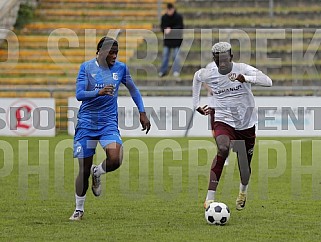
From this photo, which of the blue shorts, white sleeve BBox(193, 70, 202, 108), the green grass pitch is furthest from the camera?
white sleeve BBox(193, 70, 202, 108)

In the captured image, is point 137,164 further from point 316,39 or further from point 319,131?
point 316,39

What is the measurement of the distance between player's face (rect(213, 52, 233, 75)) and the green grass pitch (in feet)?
5.97

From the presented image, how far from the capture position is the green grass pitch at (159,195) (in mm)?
10016

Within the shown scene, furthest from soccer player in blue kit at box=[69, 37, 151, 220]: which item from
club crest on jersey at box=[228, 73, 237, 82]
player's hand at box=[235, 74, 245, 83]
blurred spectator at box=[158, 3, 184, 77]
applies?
blurred spectator at box=[158, 3, 184, 77]

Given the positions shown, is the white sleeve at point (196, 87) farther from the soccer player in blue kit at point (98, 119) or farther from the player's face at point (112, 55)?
the player's face at point (112, 55)

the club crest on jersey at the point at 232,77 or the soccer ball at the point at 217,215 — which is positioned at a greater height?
the club crest on jersey at the point at 232,77

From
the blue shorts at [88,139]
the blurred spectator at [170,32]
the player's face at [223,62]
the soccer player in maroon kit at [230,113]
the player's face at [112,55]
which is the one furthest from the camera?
the blurred spectator at [170,32]

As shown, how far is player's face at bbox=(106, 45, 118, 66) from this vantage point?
1067cm

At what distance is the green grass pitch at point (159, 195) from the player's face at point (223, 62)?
5.97 feet

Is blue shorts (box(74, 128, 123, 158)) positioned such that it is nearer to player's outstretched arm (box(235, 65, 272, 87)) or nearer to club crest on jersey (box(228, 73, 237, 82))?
club crest on jersey (box(228, 73, 237, 82))

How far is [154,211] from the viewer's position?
A: 463 inches

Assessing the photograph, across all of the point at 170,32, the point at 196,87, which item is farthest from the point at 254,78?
the point at 170,32

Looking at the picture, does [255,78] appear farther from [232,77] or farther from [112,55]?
[112,55]

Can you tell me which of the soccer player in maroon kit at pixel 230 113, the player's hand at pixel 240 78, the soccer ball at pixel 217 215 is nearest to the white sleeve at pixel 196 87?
the soccer player in maroon kit at pixel 230 113
